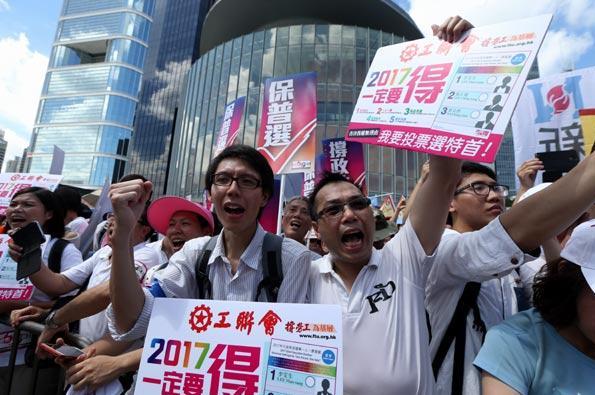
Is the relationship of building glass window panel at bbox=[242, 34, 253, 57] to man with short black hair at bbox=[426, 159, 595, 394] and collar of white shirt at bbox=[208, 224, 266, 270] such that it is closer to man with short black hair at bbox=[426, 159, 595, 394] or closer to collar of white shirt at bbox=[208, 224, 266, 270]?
collar of white shirt at bbox=[208, 224, 266, 270]

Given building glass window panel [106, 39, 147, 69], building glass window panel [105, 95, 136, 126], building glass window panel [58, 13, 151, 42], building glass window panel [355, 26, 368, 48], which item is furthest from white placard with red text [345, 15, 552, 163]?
building glass window panel [58, 13, 151, 42]

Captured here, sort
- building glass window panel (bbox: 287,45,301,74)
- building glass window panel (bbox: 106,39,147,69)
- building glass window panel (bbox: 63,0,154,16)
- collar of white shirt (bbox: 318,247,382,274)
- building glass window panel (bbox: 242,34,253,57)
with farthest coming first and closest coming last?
building glass window panel (bbox: 63,0,154,16), building glass window panel (bbox: 106,39,147,69), building glass window panel (bbox: 242,34,253,57), building glass window panel (bbox: 287,45,301,74), collar of white shirt (bbox: 318,247,382,274)

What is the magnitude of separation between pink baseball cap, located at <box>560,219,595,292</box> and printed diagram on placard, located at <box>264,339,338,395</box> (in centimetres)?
81

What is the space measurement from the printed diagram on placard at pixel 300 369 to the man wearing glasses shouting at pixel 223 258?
323 mm

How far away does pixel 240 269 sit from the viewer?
5.42 ft

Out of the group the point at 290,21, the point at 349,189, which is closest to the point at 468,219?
the point at 349,189

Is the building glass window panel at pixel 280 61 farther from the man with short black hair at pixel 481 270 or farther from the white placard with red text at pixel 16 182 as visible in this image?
the man with short black hair at pixel 481 270

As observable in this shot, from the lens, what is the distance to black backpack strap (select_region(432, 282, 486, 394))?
1476mm

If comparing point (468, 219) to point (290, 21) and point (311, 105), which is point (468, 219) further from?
point (290, 21)

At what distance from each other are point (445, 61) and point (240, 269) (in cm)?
136

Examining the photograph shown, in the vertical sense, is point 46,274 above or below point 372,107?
below

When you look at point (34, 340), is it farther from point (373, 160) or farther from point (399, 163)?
point (399, 163)

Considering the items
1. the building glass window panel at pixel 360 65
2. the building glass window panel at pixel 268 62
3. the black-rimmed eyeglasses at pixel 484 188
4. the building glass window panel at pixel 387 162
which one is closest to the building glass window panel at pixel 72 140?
the building glass window panel at pixel 268 62

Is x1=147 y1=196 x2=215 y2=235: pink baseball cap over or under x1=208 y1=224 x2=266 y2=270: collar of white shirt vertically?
over
